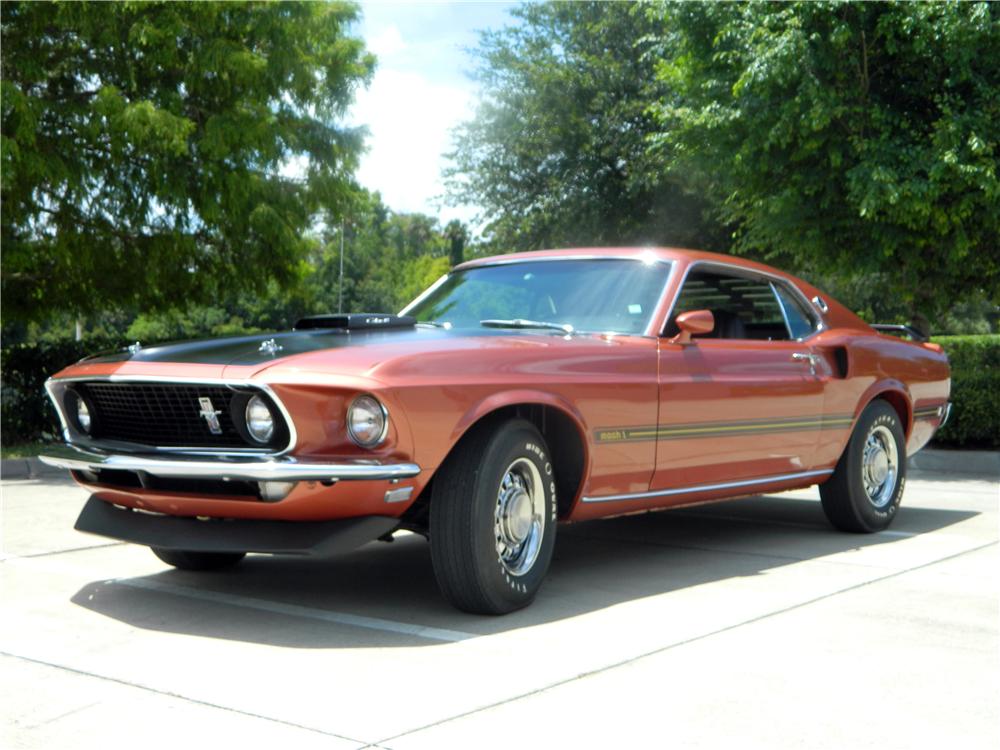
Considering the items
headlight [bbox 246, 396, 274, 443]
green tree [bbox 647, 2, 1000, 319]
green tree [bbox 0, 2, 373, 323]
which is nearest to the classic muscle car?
headlight [bbox 246, 396, 274, 443]

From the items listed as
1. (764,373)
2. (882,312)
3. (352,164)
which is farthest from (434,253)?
(764,373)

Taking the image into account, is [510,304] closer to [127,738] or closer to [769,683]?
[769,683]

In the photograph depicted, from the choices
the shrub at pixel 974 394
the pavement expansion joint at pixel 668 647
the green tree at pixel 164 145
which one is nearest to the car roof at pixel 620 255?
the pavement expansion joint at pixel 668 647

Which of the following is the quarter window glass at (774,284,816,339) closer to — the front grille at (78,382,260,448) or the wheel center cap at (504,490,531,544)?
the wheel center cap at (504,490,531,544)

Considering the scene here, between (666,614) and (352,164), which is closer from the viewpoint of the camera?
(666,614)

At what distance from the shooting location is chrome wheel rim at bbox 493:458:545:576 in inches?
193

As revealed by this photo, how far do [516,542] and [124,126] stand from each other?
29.3 feet

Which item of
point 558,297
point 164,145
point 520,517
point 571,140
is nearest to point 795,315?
point 558,297

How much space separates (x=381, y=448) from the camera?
4488mm

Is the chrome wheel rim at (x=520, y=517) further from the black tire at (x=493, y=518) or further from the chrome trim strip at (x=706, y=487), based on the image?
the chrome trim strip at (x=706, y=487)

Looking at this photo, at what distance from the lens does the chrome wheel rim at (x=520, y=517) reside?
4.89 m

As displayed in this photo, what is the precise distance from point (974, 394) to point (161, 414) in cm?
943

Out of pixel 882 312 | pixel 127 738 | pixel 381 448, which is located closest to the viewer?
pixel 127 738

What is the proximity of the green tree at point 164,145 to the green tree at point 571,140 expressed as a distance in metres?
9.76
